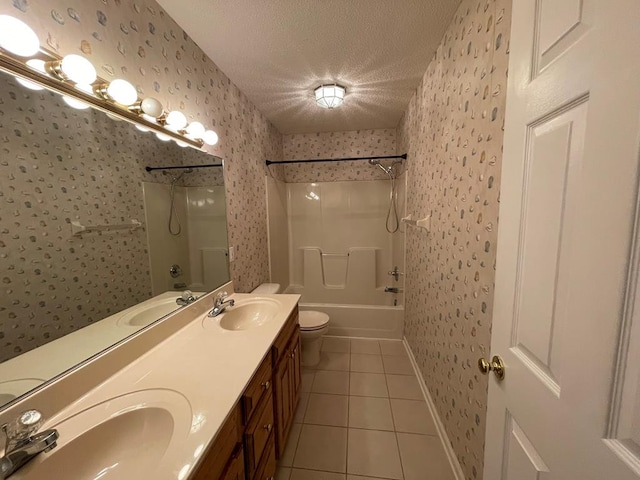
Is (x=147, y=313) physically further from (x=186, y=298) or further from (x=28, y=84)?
(x=28, y=84)

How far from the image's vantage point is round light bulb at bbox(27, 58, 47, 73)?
73cm

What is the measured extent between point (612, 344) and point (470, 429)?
1.11m

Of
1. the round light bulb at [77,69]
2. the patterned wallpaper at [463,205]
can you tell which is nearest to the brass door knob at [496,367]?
the patterned wallpaper at [463,205]

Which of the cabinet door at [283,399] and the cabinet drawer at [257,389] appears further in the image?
the cabinet door at [283,399]

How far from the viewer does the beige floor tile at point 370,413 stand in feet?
5.54

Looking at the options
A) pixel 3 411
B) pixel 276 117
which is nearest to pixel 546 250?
pixel 3 411

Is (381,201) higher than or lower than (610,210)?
Answer: higher

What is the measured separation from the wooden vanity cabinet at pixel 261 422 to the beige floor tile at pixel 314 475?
18 centimetres

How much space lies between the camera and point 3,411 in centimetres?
65

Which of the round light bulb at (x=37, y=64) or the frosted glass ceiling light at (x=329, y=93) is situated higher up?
the frosted glass ceiling light at (x=329, y=93)

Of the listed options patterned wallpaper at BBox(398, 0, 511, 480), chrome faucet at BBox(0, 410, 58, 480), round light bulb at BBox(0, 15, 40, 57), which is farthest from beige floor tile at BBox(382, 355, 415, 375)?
round light bulb at BBox(0, 15, 40, 57)

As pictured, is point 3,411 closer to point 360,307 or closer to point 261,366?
point 261,366

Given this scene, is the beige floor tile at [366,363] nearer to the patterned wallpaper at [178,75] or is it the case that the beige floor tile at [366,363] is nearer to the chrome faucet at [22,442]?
the patterned wallpaper at [178,75]

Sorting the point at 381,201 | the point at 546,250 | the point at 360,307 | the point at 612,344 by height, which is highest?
the point at 381,201
